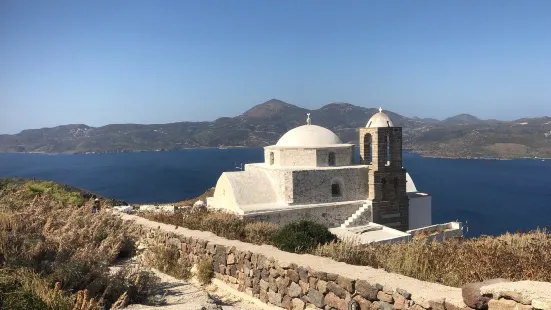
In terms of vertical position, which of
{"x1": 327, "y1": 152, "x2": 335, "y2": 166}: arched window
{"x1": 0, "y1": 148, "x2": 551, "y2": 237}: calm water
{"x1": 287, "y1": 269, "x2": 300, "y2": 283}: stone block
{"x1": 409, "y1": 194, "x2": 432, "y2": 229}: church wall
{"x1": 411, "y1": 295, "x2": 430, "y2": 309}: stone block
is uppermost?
{"x1": 327, "y1": 152, "x2": 335, "y2": 166}: arched window

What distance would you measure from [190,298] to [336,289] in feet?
5.39

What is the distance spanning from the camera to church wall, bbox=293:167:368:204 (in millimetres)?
14164

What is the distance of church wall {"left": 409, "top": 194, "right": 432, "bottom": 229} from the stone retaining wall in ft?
38.8

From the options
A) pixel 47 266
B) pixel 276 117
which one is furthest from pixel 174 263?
pixel 276 117

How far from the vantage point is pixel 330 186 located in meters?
14.6

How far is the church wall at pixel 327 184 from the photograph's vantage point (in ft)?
46.5

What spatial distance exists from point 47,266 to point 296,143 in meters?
A: 11.7

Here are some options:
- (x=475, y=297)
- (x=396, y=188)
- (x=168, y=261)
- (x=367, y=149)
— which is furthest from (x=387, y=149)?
(x=475, y=297)

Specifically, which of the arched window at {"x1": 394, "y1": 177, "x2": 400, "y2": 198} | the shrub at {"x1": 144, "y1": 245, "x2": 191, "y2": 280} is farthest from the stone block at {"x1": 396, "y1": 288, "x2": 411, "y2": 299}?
the arched window at {"x1": 394, "y1": 177, "x2": 400, "y2": 198}

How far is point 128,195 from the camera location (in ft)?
208

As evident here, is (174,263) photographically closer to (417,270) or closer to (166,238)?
(166,238)

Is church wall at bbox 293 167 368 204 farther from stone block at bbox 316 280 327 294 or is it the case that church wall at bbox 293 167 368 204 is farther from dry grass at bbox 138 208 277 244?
stone block at bbox 316 280 327 294

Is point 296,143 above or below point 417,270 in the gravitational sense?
above

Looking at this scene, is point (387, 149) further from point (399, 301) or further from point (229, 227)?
point (399, 301)
